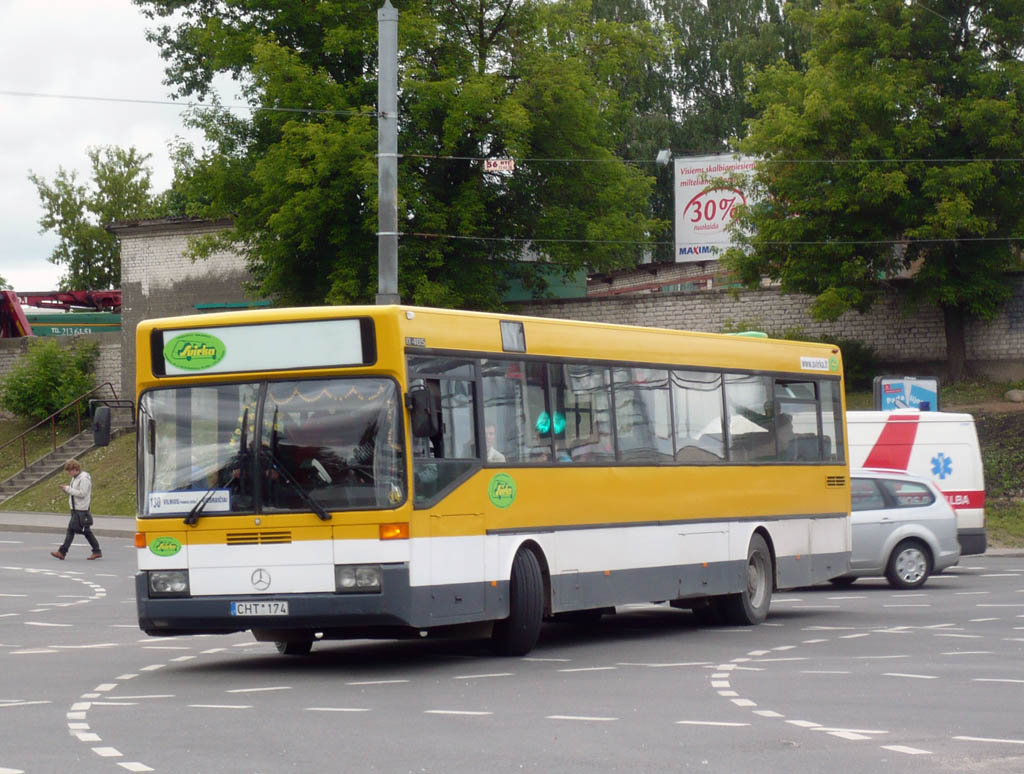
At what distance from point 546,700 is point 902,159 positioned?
3024 cm

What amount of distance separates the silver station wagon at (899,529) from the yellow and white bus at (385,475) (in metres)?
8.16

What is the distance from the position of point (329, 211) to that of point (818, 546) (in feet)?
76.3

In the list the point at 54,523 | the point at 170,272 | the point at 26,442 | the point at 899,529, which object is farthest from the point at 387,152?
the point at 26,442

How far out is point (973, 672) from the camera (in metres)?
12.8

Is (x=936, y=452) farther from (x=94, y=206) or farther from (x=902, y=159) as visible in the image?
(x=94, y=206)

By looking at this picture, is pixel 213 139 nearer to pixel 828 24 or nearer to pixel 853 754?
pixel 828 24

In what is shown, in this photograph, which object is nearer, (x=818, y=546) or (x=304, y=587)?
(x=304, y=587)

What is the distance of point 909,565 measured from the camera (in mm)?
23703

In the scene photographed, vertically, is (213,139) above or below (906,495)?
above

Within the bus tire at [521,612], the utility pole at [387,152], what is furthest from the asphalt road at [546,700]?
the utility pole at [387,152]

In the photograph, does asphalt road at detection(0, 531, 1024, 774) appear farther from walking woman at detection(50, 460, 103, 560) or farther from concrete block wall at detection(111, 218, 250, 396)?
concrete block wall at detection(111, 218, 250, 396)

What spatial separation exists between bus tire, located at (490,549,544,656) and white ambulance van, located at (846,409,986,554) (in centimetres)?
1406

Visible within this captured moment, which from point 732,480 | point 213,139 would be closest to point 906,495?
point 732,480

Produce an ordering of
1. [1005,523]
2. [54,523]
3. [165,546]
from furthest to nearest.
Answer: [54,523] < [1005,523] < [165,546]
